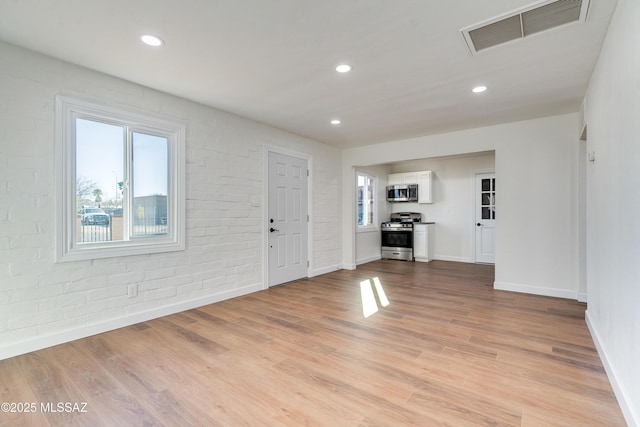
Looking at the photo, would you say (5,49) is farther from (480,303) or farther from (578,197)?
(578,197)

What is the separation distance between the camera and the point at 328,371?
2223 millimetres

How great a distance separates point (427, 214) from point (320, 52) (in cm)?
593

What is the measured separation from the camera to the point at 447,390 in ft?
6.48

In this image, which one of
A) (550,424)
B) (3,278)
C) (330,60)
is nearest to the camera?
(550,424)

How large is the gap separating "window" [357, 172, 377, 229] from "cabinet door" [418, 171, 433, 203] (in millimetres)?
1122

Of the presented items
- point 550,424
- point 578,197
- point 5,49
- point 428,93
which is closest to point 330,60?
point 428,93

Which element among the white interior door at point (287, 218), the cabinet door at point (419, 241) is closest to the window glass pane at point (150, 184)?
the white interior door at point (287, 218)

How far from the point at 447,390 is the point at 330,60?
269 centimetres

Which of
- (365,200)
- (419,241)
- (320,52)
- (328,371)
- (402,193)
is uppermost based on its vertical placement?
(320,52)

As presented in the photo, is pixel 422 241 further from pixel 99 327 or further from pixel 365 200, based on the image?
pixel 99 327

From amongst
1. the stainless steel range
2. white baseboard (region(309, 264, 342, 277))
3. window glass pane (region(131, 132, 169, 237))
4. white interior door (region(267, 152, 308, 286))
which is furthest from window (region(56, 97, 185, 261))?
the stainless steel range

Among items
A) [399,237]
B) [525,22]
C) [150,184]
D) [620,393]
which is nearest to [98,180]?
[150,184]

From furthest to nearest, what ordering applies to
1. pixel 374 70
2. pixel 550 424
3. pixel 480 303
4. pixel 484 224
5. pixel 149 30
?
pixel 484 224 < pixel 480 303 < pixel 374 70 < pixel 149 30 < pixel 550 424

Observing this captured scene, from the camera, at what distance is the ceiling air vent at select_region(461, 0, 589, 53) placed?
1.97 meters
